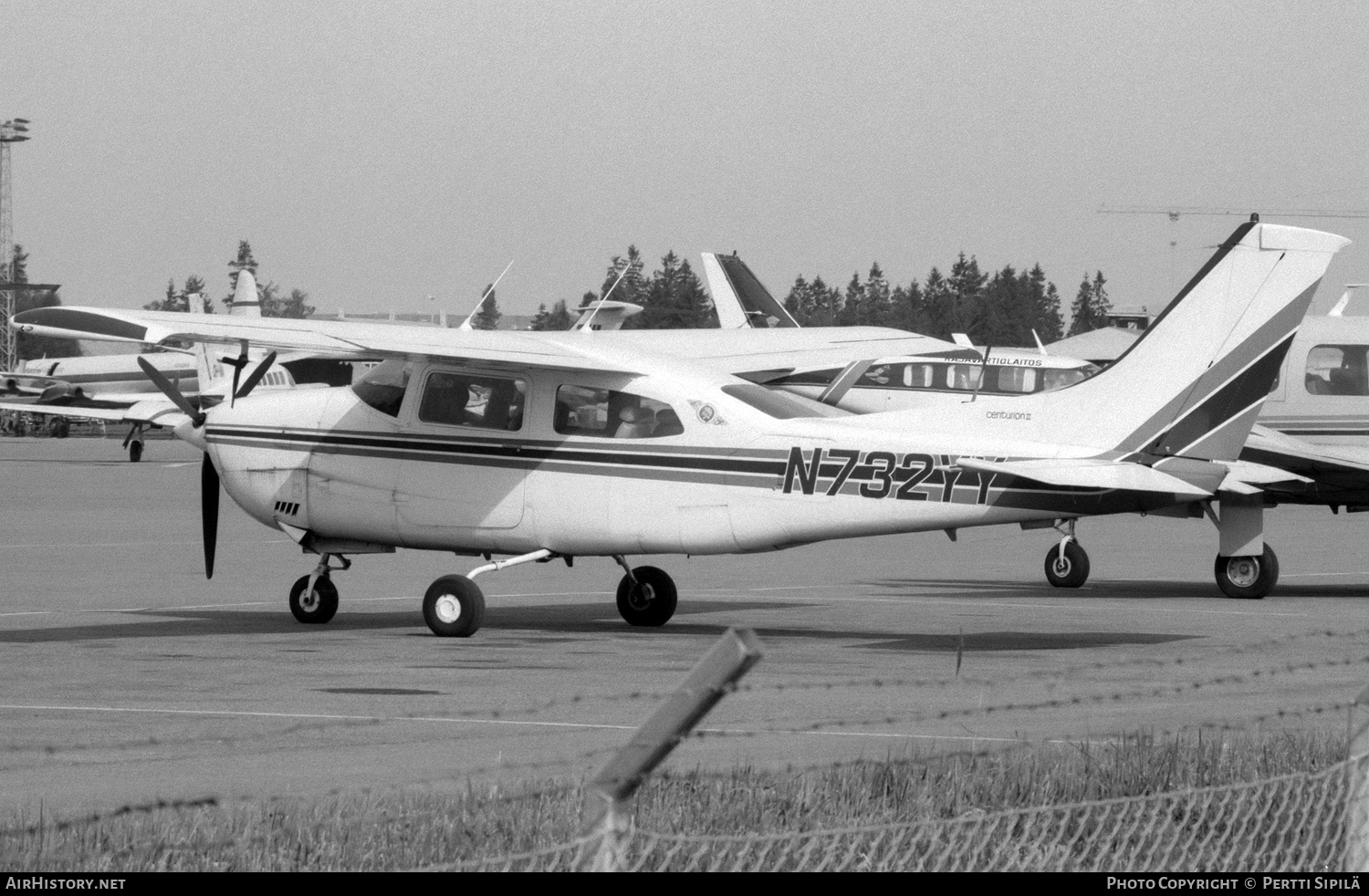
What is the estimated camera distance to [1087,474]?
42.8ft

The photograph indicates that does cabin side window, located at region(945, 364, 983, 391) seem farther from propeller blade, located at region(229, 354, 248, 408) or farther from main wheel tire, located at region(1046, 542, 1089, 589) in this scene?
propeller blade, located at region(229, 354, 248, 408)

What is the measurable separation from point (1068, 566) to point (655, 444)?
7188 millimetres

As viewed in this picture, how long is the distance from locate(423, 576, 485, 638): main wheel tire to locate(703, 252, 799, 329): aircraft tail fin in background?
111 ft

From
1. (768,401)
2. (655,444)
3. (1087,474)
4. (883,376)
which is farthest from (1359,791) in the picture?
(883,376)

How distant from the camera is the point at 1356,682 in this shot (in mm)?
11867

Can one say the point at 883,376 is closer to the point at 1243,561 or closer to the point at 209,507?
the point at 1243,561

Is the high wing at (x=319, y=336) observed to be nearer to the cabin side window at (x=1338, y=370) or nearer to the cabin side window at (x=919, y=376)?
the cabin side window at (x=1338, y=370)

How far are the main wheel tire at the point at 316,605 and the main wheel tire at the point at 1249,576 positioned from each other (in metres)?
8.98

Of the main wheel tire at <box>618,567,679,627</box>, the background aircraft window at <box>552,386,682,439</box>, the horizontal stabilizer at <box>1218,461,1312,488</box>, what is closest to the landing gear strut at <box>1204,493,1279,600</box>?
the horizontal stabilizer at <box>1218,461,1312,488</box>

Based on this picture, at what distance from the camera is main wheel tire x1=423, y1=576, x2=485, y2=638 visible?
1466 cm

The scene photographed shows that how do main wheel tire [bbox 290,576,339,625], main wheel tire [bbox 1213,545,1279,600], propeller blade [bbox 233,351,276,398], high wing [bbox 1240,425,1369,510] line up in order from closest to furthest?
main wheel tire [bbox 290,576,339,625]
propeller blade [bbox 233,351,276,398]
high wing [bbox 1240,425,1369,510]
main wheel tire [bbox 1213,545,1279,600]

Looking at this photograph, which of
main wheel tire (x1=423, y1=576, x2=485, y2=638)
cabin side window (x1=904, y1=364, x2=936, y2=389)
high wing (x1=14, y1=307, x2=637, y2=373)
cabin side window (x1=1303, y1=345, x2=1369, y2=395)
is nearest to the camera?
high wing (x1=14, y1=307, x2=637, y2=373)

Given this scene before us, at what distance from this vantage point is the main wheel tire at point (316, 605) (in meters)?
15.8

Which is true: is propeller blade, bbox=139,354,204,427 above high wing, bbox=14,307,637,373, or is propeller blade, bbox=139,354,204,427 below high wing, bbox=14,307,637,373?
below
